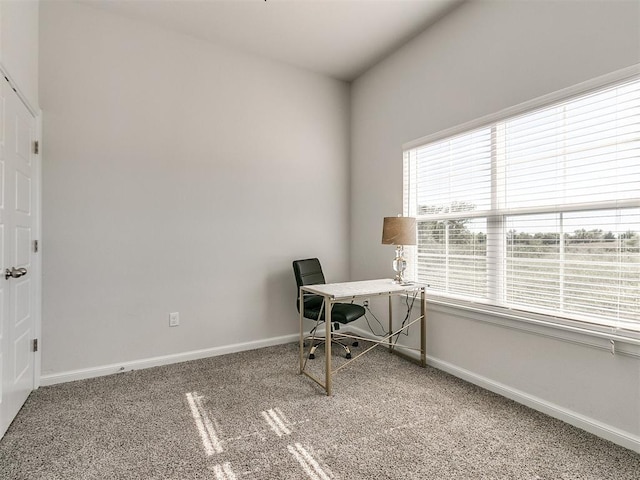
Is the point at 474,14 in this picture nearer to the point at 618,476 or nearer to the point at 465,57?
the point at 465,57

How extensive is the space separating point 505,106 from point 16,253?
3407 mm

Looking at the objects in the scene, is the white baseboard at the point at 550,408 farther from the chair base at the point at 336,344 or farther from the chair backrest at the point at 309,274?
the chair backrest at the point at 309,274

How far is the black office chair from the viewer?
9.84 ft

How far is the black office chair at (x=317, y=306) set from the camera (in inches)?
118

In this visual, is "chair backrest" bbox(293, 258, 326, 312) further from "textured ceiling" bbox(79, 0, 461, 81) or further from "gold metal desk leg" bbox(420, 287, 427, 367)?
"textured ceiling" bbox(79, 0, 461, 81)

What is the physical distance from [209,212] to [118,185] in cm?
77

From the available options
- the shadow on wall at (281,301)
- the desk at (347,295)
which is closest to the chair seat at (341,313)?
the desk at (347,295)

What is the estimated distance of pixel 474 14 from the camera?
2.55 metres

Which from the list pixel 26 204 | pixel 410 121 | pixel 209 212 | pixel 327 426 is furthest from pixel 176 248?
pixel 410 121

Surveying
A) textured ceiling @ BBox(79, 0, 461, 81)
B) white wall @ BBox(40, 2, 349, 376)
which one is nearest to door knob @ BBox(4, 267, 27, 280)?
white wall @ BBox(40, 2, 349, 376)

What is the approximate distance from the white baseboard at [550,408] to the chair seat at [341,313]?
77 centimetres

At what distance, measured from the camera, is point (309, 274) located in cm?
343

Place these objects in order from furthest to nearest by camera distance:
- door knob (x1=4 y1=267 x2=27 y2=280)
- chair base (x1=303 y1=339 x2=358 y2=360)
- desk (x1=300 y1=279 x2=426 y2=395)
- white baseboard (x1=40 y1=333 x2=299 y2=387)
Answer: chair base (x1=303 y1=339 x2=358 y2=360)
white baseboard (x1=40 y1=333 x2=299 y2=387)
desk (x1=300 y1=279 x2=426 y2=395)
door knob (x1=4 y1=267 x2=27 y2=280)

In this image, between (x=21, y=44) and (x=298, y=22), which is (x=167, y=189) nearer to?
(x=21, y=44)
